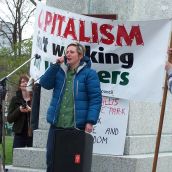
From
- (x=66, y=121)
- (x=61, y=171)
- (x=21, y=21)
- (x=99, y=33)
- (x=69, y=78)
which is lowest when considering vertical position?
(x=61, y=171)

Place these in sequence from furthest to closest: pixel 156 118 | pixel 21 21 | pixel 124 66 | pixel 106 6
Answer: pixel 21 21 → pixel 156 118 → pixel 106 6 → pixel 124 66

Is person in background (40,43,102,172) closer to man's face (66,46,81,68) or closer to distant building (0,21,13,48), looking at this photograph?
man's face (66,46,81,68)

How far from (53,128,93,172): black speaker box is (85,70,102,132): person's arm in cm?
15

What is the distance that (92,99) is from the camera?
22.1ft

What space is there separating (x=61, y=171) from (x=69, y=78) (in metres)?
1.01

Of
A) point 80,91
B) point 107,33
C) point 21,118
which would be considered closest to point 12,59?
point 21,118

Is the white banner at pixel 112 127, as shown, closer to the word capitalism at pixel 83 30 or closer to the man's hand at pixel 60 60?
the word capitalism at pixel 83 30

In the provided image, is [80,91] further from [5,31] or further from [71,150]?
[5,31]

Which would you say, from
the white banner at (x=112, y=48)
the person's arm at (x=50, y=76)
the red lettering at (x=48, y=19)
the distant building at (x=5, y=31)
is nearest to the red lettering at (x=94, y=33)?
the white banner at (x=112, y=48)

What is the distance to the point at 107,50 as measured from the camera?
743 cm

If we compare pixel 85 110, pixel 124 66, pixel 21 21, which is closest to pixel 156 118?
pixel 124 66

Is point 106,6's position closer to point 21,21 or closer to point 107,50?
point 107,50

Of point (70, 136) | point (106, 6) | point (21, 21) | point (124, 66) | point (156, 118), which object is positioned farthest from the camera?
point (21, 21)

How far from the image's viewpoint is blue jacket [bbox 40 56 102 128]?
6719 mm
